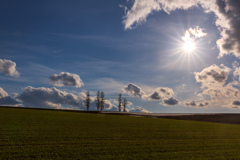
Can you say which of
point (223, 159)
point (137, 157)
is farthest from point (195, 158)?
point (137, 157)

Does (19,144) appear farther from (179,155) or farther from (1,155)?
(179,155)

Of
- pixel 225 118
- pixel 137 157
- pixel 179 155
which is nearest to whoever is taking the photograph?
pixel 137 157

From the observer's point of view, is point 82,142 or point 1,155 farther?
point 82,142

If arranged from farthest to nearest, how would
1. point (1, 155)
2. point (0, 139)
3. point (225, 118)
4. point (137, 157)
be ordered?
point (225, 118) < point (0, 139) < point (137, 157) < point (1, 155)

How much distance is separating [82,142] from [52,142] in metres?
1.35

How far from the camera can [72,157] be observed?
6.18 meters

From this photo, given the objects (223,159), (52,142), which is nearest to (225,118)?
(223,159)

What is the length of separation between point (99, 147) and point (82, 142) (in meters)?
1.20

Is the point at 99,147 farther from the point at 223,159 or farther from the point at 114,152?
the point at 223,159

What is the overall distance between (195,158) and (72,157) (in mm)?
4693

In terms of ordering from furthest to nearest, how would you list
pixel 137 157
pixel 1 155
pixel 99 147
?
pixel 99 147 → pixel 137 157 → pixel 1 155

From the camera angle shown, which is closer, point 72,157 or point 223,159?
point 72,157

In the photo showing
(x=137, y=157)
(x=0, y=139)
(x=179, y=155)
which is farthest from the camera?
(x=0, y=139)

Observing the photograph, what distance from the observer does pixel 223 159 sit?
6.92 meters
